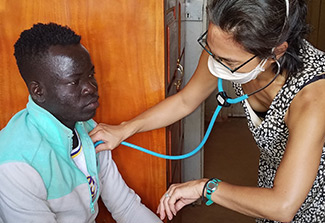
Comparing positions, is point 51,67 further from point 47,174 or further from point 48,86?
point 47,174

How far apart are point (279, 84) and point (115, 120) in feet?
1.98

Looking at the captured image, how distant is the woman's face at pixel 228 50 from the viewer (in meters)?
1.07

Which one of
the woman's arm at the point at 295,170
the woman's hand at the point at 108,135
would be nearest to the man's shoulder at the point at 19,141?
the woman's hand at the point at 108,135

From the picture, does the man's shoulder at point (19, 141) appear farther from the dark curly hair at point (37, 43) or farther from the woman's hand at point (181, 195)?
the woman's hand at point (181, 195)

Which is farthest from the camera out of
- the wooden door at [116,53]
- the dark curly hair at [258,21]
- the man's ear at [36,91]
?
the wooden door at [116,53]

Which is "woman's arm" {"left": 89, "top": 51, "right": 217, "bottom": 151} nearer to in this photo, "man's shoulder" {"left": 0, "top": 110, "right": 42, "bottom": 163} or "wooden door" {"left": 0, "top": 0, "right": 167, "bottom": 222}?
"wooden door" {"left": 0, "top": 0, "right": 167, "bottom": 222}

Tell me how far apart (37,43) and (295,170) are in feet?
2.55

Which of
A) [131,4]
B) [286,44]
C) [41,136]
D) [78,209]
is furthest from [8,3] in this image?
[286,44]

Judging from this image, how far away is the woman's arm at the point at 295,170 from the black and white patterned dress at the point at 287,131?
5cm

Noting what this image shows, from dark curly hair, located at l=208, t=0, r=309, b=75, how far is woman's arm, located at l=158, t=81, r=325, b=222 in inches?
7.3

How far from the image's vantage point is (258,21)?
3.30ft

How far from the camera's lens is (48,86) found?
→ 43.6 inches

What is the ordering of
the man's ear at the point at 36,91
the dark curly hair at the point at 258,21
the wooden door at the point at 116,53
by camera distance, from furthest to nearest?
the wooden door at the point at 116,53
the man's ear at the point at 36,91
the dark curly hair at the point at 258,21

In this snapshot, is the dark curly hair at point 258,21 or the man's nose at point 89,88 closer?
the dark curly hair at point 258,21
